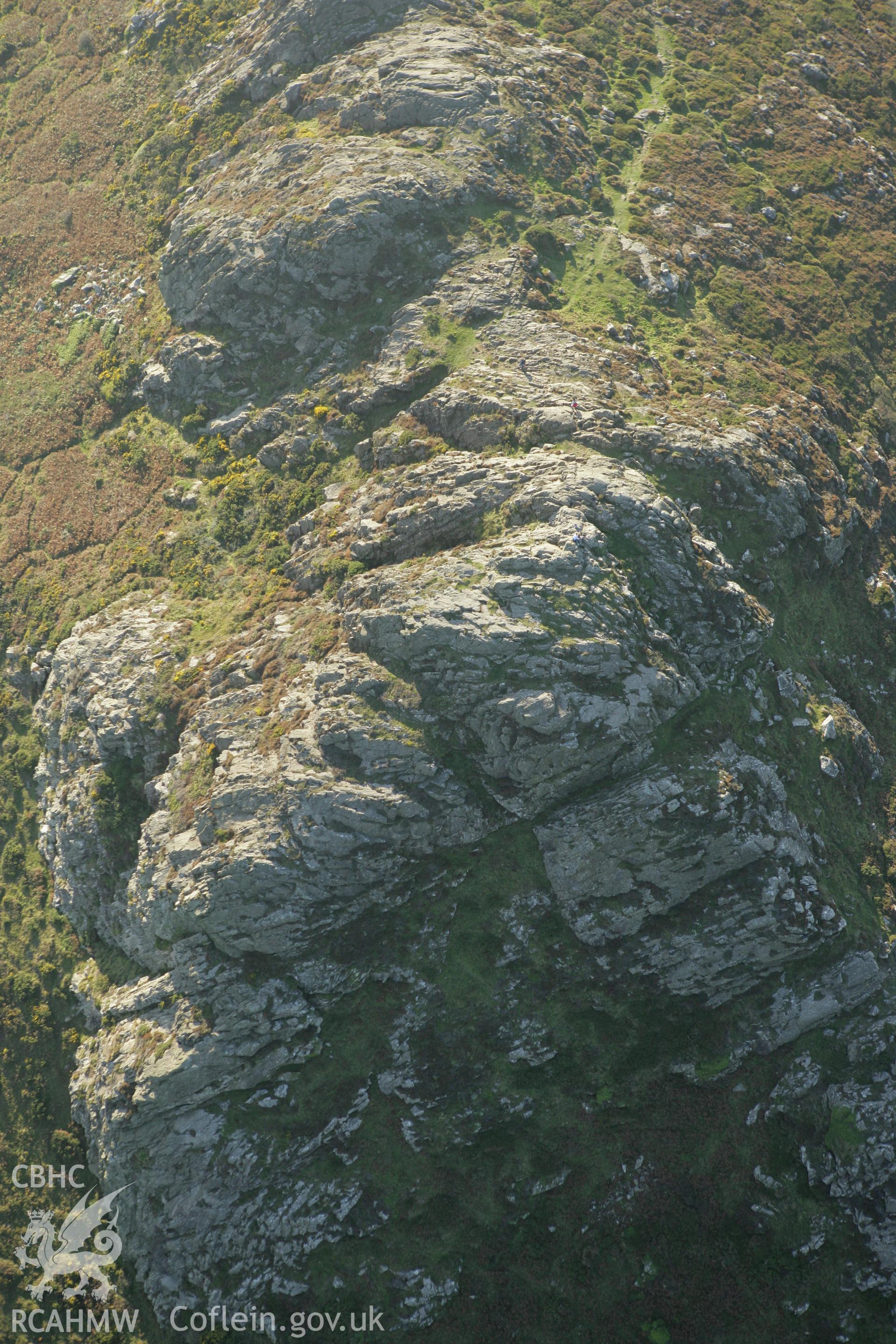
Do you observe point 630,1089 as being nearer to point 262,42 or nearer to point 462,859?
point 462,859

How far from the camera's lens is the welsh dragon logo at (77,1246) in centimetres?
3083

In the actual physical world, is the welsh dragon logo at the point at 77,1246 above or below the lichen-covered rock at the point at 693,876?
below

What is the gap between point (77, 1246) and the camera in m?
31.6

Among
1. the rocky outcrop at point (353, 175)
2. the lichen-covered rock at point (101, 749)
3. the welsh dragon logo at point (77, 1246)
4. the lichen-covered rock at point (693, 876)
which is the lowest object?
the welsh dragon logo at point (77, 1246)

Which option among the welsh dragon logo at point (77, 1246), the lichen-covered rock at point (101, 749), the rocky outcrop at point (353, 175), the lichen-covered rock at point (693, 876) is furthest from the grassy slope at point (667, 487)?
the rocky outcrop at point (353, 175)

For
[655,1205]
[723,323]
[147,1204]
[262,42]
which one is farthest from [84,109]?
[655,1205]

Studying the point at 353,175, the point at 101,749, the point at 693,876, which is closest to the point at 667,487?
the point at 693,876

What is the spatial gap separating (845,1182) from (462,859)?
20177 mm

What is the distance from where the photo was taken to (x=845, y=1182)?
30.3 m

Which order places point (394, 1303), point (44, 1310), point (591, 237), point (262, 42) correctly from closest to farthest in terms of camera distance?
1. point (394, 1303)
2. point (44, 1310)
3. point (591, 237)
4. point (262, 42)

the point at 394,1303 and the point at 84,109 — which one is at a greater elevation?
the point at 84,109

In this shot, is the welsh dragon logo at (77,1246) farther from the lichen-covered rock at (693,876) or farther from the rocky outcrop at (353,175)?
the rocky outcrop at (353,175)

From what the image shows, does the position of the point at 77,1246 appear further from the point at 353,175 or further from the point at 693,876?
the point at 353,175

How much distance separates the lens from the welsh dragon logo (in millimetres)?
30828
